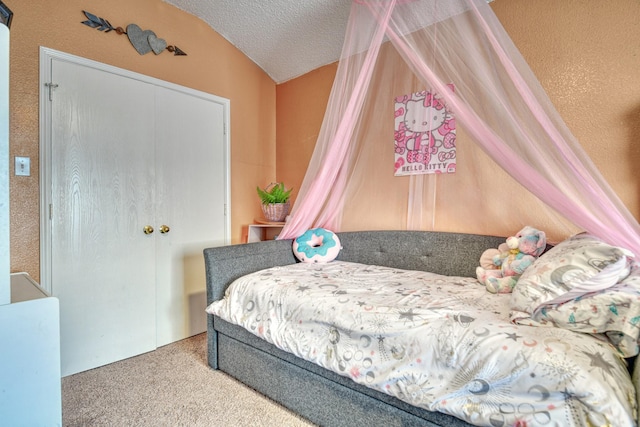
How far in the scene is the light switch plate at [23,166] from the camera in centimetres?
192

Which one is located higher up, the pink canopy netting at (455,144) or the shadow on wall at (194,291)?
the pink canopy netting at (455,144)

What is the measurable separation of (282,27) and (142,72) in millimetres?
1134

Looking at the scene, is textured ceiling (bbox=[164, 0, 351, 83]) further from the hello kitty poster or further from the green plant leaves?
the green plant leaves

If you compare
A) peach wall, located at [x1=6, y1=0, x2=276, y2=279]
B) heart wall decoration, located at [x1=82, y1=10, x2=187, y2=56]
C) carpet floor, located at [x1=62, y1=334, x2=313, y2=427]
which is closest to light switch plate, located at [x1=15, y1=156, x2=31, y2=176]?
peach wall, located at [x1=6, y1=0, x2=276, y2=279]

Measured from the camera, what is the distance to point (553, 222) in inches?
71.2

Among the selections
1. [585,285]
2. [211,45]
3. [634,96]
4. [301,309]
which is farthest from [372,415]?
[211,45]

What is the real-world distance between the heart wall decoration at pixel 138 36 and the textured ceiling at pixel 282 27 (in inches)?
13.8

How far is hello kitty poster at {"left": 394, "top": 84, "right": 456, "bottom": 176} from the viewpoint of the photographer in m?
2.20

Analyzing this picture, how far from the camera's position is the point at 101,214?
2.23 m

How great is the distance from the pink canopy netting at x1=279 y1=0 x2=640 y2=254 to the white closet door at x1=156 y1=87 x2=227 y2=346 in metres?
0.83

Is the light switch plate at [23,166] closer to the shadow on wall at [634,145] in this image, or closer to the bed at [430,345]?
the bed at [430,345]

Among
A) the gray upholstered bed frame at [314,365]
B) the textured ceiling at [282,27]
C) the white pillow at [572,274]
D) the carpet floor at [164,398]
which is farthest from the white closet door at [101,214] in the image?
the white pillow at [572,274]

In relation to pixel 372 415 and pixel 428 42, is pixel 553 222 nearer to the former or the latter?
pixel 428 42

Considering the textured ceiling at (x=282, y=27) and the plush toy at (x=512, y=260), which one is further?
the textured ceiling at (x=282, y=27)
